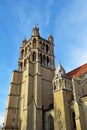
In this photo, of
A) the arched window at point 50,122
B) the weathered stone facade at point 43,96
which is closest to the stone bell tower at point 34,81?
the weathered stone facade at point 43,96

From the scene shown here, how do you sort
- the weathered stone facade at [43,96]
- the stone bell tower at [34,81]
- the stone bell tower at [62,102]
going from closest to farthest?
the stone bell tower at [62,102] → the weathered stone facade at [43,96] → the stone bell tower at [34,81]

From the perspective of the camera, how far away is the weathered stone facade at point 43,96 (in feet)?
75.0

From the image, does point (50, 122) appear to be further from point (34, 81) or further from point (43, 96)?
point (34, 81)

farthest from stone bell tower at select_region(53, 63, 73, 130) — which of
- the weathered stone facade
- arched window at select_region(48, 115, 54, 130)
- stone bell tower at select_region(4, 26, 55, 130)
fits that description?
stone bell tower at select_region(4, 26, 55, 130)

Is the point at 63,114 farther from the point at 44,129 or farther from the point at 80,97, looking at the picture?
the point at 44,129

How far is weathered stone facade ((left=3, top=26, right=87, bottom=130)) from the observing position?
2287 cm

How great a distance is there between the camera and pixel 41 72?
3281 cm

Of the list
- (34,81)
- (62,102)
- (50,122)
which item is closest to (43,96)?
(34,81)

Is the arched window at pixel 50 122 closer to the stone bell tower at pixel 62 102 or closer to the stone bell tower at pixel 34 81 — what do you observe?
the stone bell tower at pixel 34 81

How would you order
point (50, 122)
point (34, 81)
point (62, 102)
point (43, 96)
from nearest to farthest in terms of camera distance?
point (62, 102) → point (50, 122) → point (43, 96) → point (34, 81)

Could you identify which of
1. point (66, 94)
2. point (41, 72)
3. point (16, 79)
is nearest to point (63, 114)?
point (66, 94)

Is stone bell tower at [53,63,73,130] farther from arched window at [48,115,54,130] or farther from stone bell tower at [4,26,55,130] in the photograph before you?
stone bell tower at [4,26,55,130]

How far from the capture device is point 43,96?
99.6ft

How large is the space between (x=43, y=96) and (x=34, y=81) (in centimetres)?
325
